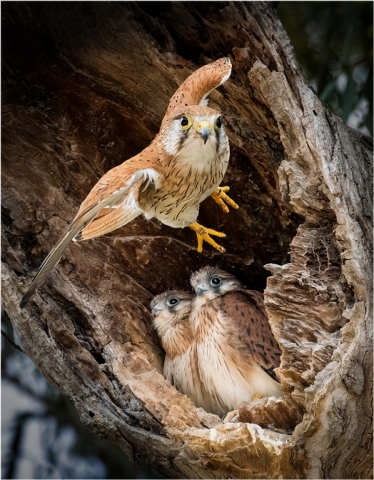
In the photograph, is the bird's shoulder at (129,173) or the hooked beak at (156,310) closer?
the bird's shoulder at (129,173)

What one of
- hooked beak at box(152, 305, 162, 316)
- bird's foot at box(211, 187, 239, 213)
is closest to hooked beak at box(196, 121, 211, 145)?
bird's foot at box(211, 187, 239, 213)

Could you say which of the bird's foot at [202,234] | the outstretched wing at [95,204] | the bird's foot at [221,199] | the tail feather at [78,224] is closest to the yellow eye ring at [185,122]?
the outstretched wing at [95,204]

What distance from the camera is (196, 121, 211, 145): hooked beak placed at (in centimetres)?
250

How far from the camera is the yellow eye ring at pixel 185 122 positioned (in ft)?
8.43

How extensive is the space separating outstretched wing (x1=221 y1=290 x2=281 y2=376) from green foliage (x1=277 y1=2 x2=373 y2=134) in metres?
1.27

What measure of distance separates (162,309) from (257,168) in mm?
838

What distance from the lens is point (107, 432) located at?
9.18 feet

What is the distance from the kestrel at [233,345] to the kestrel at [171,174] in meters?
0.60

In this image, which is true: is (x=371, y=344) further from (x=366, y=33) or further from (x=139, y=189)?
(x=366, y=33)

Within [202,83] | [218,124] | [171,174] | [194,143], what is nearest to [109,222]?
[171,174]

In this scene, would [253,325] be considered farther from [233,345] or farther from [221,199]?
[221,199]

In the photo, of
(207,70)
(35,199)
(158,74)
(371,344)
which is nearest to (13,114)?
(35,199)

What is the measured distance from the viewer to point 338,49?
3.99m

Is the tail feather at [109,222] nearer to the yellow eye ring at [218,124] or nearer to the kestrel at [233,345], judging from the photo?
the yellow eye ring at [218,124]
